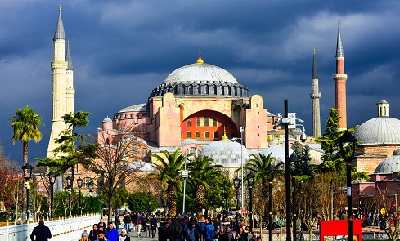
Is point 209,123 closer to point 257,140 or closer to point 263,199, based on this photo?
point 257,140

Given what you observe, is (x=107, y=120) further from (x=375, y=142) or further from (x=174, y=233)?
(x=174, y=233)

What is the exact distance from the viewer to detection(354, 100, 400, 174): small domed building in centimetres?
7969

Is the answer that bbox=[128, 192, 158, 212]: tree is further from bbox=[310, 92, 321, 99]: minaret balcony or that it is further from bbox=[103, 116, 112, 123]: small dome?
bbox=[310, 92, 321, 99]: minaret balcony

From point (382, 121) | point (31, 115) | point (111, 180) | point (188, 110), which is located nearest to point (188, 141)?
point (188, 110)

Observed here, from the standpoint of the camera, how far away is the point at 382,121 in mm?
82688

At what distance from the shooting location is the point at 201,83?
345ft

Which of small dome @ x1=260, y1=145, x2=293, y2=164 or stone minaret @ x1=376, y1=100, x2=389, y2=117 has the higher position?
stone minaret @ x1=376, y1=100, x2=389, y2=117

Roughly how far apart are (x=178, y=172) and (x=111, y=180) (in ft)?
31.3

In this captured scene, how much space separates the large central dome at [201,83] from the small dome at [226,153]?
1302 cm

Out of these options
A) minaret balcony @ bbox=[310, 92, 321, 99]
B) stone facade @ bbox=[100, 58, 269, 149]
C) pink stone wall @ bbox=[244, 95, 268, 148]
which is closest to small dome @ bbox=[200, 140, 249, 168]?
pink stone wall @ bbox=[244, 95, 268, 148]

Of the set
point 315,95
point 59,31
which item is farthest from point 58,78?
point 315,95

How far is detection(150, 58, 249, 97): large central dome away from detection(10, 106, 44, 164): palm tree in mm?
49405

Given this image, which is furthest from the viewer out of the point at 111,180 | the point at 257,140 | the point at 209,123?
the point at 209,123

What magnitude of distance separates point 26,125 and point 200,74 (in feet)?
179
